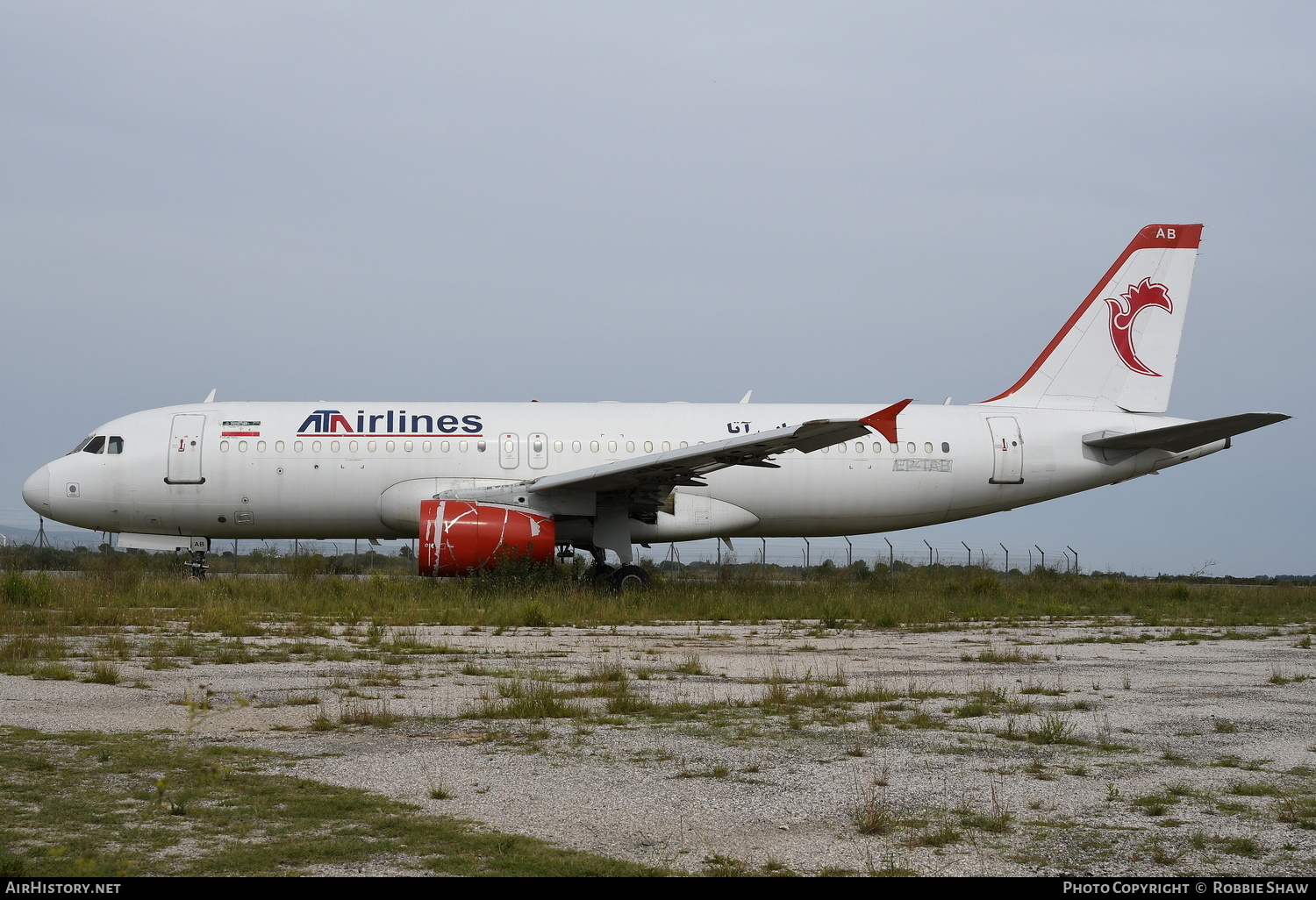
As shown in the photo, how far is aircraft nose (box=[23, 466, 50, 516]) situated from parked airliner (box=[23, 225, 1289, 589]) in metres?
0.04

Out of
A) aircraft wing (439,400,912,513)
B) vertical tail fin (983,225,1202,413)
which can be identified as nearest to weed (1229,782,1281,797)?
aircraft wing (439,400,912,513)

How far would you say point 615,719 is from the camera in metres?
7.88

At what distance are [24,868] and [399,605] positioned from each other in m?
12.8

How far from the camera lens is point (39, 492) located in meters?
20.9

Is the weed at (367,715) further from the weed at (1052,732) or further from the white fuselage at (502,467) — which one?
the white fuselage at (502,467)

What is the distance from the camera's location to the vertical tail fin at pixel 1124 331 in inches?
931

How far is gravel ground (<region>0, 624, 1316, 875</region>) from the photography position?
16.0 ft

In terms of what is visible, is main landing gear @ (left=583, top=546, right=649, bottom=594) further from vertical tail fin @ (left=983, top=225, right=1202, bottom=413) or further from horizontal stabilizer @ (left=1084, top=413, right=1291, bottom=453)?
horizontal stabilizer @ (left=1084, top=413, right=1291, bottom=453)

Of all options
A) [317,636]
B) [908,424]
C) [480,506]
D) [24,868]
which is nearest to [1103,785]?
[24,868]

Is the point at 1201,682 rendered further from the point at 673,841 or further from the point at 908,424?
the point at 908,424

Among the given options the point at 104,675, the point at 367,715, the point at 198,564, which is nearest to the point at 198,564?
the point at 198,564

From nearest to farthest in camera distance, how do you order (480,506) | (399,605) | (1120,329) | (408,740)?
(408,740) → (399,605) → (480,506) → (1120,329)

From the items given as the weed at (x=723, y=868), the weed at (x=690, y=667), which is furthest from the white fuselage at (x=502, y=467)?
the weed at (x=723, y=868)

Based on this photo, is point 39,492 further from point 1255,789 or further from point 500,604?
point 1255,789
